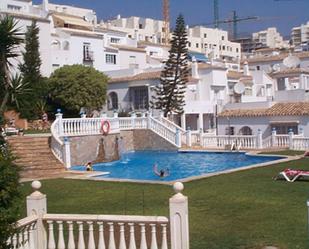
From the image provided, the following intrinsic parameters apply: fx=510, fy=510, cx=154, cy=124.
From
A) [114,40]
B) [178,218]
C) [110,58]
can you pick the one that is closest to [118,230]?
[178,218]

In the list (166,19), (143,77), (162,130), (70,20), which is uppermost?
(166,19)

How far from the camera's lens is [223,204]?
1333 centimetres

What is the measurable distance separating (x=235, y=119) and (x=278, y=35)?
15818 centimetres

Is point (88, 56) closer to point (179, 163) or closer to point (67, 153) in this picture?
point (179, 163)

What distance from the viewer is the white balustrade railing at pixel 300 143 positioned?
31.9 m

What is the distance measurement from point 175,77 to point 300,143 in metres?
16.1

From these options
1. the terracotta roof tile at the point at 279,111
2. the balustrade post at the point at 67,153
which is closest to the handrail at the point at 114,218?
the balustrade post at the point at 67,153

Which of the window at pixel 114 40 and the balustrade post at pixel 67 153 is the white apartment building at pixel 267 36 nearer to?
the window at pixel 114 40

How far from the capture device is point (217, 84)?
171ft

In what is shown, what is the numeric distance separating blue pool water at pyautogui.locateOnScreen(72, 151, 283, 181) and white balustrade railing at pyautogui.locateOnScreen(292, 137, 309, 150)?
336 centimetres

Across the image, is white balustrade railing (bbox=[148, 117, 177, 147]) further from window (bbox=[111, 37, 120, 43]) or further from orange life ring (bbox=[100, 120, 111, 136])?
window (bbox=[111, 37, 120, 43])

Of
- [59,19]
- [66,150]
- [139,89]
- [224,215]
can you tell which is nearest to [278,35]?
[59,19]

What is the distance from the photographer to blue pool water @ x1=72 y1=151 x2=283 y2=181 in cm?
2656

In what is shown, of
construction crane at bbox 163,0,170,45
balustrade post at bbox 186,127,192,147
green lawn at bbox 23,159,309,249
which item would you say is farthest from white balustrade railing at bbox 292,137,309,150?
construction crane at bbox 163,0,170,45
